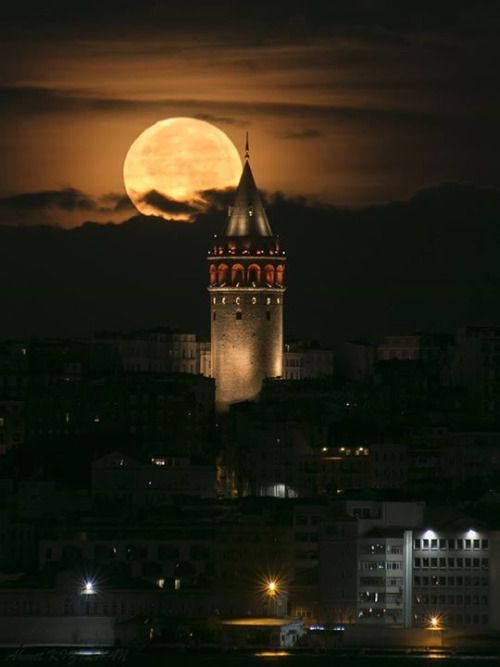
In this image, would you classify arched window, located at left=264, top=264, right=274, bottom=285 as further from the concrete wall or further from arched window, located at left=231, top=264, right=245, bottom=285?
the concrete wall

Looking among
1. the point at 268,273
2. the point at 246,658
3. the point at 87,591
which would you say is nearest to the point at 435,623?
the point at 246,658

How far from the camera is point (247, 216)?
574ft

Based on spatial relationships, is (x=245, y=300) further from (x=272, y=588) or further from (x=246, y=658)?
(x=246, y=658)

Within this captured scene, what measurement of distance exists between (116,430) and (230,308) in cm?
528

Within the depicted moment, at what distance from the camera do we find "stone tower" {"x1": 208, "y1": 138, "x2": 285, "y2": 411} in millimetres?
173000

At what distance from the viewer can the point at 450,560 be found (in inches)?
5719

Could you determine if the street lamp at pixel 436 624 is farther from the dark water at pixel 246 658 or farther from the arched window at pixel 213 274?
the arched window at pixel 213 274

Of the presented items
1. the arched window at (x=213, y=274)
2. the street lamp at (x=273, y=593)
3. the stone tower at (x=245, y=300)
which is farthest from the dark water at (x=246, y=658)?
the arched window at (x=213, y=274)

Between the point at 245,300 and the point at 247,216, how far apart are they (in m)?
2.59

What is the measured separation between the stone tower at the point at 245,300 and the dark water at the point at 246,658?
1251 inches

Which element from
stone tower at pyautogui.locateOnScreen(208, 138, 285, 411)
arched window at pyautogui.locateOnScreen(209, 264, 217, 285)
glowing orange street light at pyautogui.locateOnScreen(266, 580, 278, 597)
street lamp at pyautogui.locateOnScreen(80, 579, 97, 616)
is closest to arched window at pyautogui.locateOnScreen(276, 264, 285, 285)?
stone tower at pyautogui.locateOnScreen(208, 138, 285, 411)

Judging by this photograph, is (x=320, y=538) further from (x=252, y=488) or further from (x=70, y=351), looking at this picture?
(x=70, y=351)

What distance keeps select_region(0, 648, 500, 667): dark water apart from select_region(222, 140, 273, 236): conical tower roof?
3462 centimetres

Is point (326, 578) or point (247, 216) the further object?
point (247, 216)
